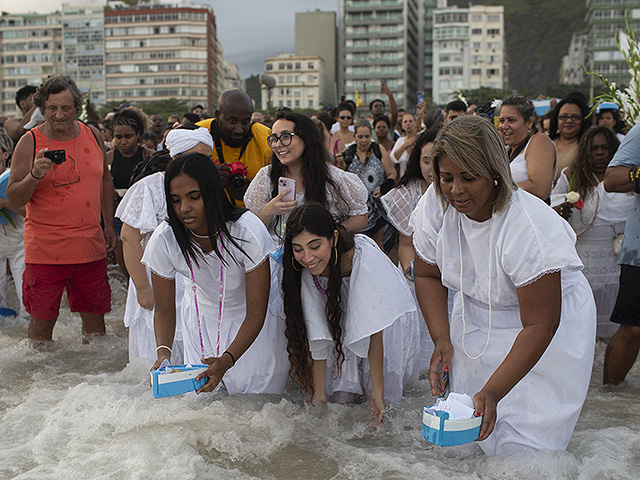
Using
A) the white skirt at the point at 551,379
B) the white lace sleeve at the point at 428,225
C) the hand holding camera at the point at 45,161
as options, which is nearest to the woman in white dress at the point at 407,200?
the white lace sleeve at the point at 428,225

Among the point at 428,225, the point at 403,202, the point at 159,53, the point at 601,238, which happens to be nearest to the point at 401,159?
the point at 403,202

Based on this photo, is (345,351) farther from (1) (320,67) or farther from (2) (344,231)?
(1) (320,67)

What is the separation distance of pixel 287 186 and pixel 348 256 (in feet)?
2.68

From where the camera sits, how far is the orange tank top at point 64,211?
5.26 metres

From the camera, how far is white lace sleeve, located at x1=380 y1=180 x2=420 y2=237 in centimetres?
570

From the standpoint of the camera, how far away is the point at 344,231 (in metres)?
4.06

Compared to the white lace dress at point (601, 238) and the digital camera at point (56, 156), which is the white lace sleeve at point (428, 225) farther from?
the digital camera at point (56, 156)

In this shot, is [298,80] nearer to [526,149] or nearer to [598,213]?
[598,213]

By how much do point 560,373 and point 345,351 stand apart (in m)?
1.52

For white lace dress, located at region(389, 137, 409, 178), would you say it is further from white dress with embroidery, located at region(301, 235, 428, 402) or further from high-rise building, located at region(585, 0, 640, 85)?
high-rise building, located at region(585, 0, 640, 85)

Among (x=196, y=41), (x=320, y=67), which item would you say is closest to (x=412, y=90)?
(x=320, y=67)

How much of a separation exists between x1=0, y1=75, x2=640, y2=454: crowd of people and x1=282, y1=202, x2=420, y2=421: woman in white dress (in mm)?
13

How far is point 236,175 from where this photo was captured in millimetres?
5082

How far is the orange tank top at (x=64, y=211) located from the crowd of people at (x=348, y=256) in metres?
0.01
